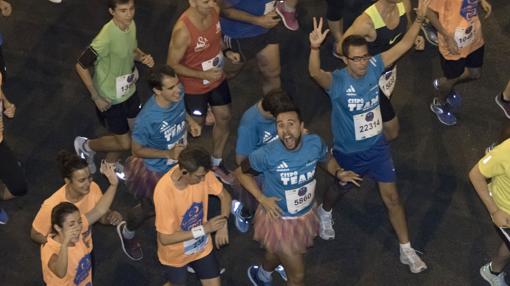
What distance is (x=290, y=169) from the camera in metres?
6.29

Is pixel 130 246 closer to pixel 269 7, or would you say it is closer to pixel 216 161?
pixel 216 161

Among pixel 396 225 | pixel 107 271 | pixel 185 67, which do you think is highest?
pixel 185 67

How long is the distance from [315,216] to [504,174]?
127cm

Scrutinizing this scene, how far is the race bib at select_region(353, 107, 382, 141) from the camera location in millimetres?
6871

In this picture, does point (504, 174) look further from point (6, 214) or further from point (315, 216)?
point (6, 214)

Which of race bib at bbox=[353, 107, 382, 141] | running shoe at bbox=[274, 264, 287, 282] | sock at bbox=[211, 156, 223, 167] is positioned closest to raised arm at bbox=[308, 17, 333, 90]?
race bib at bbox=[353, 107, 382, 141]

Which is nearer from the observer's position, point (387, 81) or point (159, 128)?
point (159, 128)

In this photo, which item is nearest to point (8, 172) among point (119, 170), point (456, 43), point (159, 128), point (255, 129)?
point (119, 170)

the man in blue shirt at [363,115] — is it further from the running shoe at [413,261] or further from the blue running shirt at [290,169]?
the blue running shirt at [290,169]

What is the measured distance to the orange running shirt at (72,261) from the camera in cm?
608

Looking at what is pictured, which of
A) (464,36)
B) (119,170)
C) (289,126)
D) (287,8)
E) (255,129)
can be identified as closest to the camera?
(289,126)

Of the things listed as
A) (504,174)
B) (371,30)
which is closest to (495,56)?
(371,30)

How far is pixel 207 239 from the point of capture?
6523mm

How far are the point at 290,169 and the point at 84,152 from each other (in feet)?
8.07
